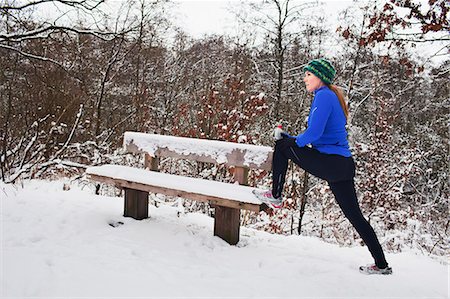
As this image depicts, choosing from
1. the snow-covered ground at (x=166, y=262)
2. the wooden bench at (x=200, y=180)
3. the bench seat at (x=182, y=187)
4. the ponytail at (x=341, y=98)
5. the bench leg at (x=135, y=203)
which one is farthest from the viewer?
the bench leg at (x=135, y=203)

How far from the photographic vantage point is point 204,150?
397 cm

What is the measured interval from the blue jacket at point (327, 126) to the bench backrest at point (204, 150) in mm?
669

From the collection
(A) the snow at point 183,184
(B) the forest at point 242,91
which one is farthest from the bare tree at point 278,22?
(A) the snow at point 183,184

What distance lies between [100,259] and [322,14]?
37.3 ft

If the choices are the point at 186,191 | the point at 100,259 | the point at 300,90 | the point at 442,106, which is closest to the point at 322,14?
the point at 300,90

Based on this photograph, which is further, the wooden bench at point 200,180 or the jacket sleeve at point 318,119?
the wooden bench at point 200,180

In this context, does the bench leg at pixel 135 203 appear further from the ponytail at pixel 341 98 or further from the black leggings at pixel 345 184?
the ponytail at pixel 341 98

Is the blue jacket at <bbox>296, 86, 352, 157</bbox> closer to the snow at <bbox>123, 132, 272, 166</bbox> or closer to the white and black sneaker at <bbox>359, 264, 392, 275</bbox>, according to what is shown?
the snow at <bbox>123, 132, 272, 166</bbox>

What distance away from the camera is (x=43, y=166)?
6102 millimetres

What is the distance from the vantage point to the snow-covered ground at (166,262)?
2.56 meters

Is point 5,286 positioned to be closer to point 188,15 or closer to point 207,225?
point 207,225

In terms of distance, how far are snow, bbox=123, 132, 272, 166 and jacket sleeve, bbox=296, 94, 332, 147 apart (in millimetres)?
690

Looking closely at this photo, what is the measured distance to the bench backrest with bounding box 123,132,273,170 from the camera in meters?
3.67

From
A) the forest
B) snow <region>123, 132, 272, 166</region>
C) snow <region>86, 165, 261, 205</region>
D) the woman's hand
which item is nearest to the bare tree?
the forest
